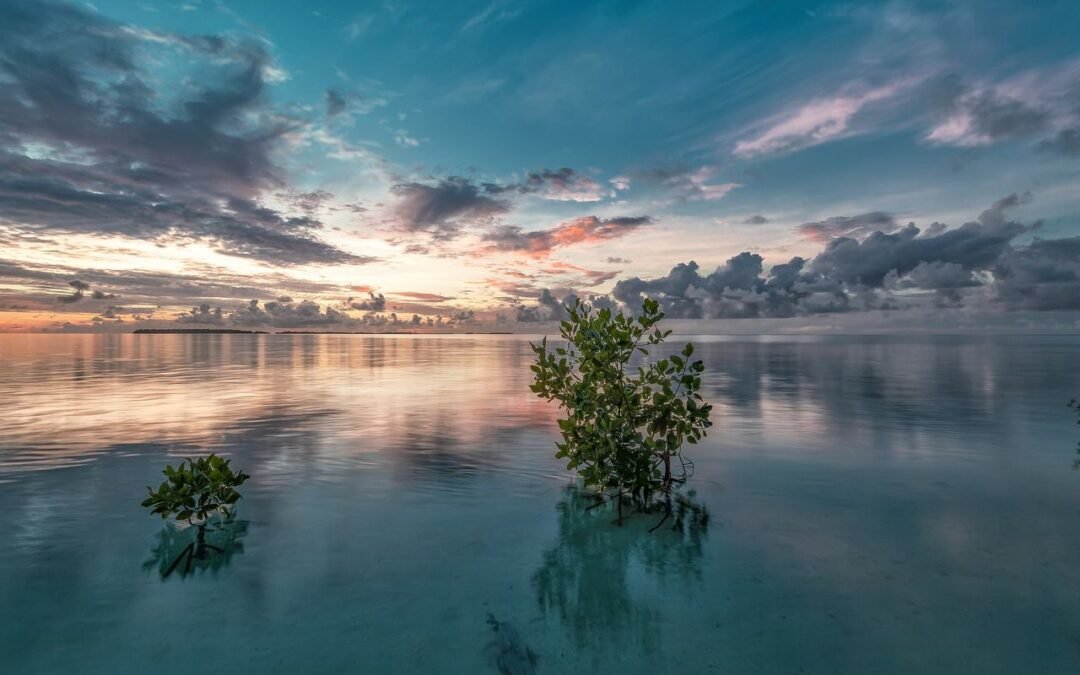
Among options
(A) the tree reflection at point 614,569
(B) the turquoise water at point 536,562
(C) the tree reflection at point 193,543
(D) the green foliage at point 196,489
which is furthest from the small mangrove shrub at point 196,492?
(A) the tree reflection at point 614,569

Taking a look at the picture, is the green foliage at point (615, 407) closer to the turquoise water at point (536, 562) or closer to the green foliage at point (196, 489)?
the turquoise water at point (536, 562)

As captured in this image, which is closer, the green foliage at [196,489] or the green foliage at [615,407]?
the green foliage at [196,489]

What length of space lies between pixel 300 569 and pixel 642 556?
6150mm

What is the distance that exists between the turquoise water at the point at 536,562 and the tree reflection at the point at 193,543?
79 millimetres

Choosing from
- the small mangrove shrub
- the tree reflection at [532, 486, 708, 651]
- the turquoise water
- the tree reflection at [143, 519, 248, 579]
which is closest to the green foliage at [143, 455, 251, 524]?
the small mangrove shrub

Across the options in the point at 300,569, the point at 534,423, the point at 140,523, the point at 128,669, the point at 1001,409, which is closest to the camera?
the point at 128,669

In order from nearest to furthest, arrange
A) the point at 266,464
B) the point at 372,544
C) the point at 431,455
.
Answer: the point at 372,544 < the point at 266,464 < the point at 431,455

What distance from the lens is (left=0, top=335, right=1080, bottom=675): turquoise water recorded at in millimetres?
7340

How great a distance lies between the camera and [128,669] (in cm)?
701

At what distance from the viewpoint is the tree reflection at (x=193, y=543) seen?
381 inches

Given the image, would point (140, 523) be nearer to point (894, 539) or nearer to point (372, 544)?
point (372, 544)

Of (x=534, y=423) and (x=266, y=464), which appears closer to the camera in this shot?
(x=266, y=464)

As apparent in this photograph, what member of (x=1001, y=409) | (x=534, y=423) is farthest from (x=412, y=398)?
(x=1001, y=409)

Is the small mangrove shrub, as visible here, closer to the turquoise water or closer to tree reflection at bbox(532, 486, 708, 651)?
the turquoise water
